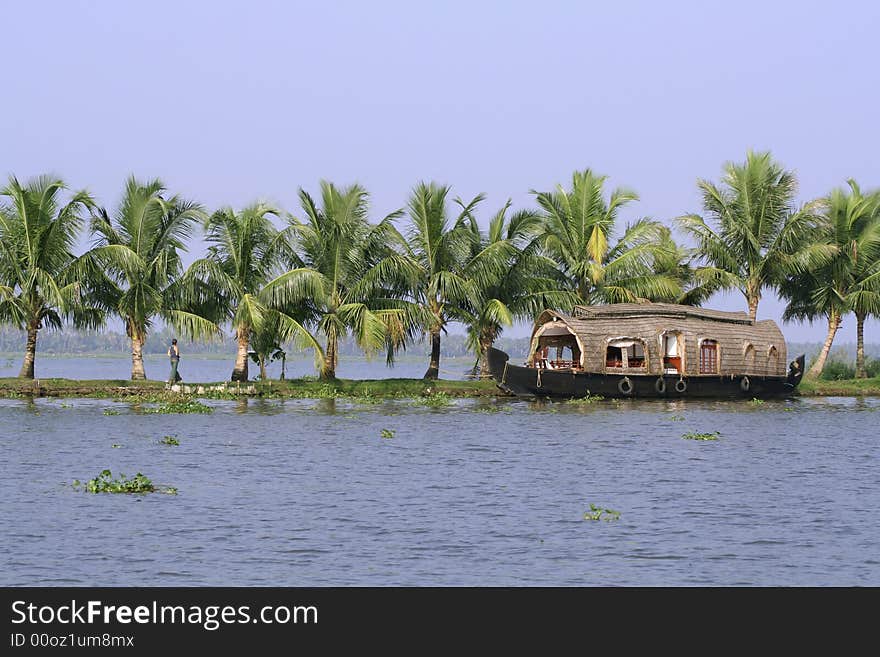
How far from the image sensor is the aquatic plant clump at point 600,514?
20.5m

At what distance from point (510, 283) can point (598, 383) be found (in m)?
6.26

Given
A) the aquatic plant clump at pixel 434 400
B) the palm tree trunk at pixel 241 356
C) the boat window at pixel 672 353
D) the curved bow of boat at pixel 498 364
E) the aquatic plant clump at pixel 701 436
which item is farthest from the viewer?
the boat window at pixel 672 353

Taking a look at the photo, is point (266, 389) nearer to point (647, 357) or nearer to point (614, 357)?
point (614, 357)

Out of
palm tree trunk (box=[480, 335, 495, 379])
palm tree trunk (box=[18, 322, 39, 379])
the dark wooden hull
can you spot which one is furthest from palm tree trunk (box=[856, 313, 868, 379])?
palm tree trunk (box=[18, 322, 39, 379])

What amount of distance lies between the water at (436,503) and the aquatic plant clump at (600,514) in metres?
0.19

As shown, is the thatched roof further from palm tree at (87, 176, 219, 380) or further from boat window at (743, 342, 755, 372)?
palm tree at (87, 176, 219, 380)

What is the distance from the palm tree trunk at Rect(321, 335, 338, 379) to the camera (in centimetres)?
4778

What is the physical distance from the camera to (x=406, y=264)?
157 feet

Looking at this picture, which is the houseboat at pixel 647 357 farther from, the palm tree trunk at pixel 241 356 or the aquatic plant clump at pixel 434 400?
the palm tree trunk at pixel 241 356

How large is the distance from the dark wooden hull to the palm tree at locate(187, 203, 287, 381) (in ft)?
32.3

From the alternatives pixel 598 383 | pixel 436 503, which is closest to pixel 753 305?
pixel 598 383

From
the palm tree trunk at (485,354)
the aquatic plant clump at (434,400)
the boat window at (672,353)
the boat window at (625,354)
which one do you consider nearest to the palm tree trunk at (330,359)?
the aquatic plant clump at (434,400)
